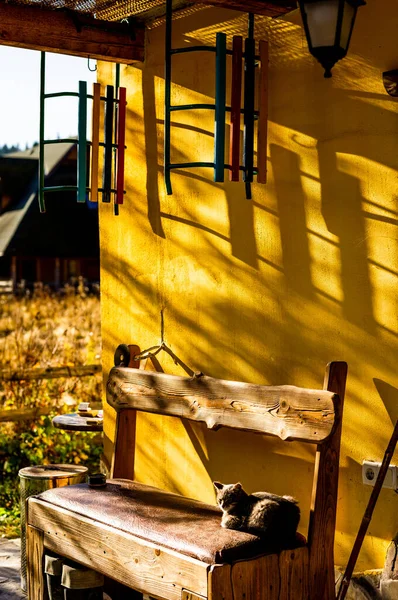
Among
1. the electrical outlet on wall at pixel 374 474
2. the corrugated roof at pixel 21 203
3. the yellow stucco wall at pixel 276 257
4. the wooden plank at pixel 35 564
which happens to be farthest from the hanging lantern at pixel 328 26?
the corrugated roof at pixel 21 203

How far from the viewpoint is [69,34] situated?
568 centimetres

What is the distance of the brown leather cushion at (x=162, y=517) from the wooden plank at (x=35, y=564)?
9.1 inches

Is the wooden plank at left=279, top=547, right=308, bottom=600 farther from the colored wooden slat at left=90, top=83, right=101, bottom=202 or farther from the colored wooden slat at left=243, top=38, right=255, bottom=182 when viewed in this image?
the colored wooden slat at left=90, top=83, right=101, bottom=202

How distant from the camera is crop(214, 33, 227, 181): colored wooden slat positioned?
484 centimetres

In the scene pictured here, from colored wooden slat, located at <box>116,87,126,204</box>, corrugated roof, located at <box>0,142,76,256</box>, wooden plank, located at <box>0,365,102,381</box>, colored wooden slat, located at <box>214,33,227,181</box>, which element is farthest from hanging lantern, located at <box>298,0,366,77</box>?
corrugated roof, located at <box>0,142,76,256</box>

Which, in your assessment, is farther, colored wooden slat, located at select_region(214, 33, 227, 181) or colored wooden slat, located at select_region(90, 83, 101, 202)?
colored wooden slat, located at select_region(90, 83, 101, 202)

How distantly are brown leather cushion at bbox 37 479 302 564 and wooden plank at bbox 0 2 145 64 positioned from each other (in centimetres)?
274

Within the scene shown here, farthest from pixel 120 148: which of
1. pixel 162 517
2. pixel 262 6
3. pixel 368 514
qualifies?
pixel 368 514

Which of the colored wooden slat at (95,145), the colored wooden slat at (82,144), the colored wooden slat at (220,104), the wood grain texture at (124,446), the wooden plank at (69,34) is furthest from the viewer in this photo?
the wood grain texture at (124,446)

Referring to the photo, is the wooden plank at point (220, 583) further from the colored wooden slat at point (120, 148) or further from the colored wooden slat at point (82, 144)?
the colored wooden slat at point (120, 148)

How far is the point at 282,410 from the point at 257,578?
3.00 ft

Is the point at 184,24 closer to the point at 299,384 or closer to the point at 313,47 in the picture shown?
the point at 313,47

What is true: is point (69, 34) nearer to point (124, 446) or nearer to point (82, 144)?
point (82, 144)

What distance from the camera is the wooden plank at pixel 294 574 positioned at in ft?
13.6
